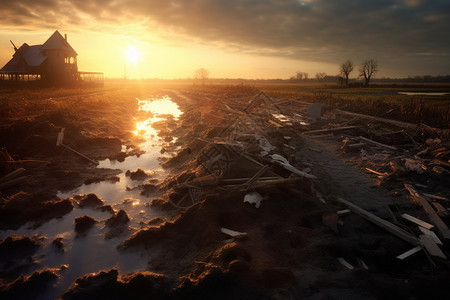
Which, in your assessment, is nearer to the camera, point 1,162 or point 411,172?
point 411,172

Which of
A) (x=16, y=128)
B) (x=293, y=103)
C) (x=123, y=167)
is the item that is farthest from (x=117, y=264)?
(x=293, y=103)

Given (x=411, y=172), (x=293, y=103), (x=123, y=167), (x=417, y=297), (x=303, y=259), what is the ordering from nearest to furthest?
(x=417, y=297) < (x=303, y=259) < (x=411, y=172) < (x=123, y=167) < (x=293, y=103)

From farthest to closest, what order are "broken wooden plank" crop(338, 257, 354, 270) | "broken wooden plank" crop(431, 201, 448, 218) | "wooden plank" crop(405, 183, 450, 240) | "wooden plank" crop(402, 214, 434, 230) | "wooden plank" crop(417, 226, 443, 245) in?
1. "broken wooden plank" crop(431, 201, 448, 218)
2. "wooden plank" crop(402, 214, 434, 230)
3. "wooden plank" crop(405, 183, 450, 240)
4. "wooden plank" crop(417, 226, 443, 245)
5. "broken wooden plank" crop(338, 257, 354, 270)

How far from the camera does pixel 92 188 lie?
33.1 feet

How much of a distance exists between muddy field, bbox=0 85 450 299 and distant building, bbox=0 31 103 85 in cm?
4582

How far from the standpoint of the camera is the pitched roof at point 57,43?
4997 cm

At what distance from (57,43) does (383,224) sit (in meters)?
62.4

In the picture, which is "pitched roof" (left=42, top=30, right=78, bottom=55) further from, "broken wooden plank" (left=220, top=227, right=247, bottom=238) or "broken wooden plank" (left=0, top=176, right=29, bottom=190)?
"broken wooden plank" (left=220, top=227, right=247, bottom=238)

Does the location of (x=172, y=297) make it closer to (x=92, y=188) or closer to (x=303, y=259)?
(x=303, y=259)

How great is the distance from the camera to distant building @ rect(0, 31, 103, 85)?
49438 mm

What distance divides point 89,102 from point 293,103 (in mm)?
22739

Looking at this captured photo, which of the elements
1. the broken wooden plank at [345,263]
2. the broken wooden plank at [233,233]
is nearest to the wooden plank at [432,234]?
the broken wooden plank at [345,263]

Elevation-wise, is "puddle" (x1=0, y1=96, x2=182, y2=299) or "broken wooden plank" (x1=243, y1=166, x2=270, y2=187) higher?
"broken wooden plank" (x1=243, y1=166, x2=270, y2=187)

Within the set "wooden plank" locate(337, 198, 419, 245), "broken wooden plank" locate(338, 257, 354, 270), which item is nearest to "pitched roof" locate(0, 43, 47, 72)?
"wooden plank" locate(337, 198, 419, 245)
